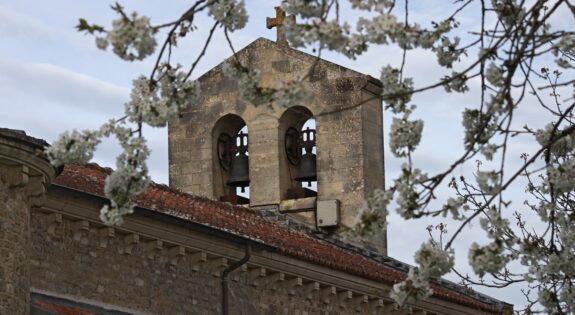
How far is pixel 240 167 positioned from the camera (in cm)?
3048

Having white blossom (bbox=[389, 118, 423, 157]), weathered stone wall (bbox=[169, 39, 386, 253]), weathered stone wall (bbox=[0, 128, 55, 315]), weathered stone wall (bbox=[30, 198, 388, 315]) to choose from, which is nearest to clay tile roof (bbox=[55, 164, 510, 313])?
weathered stone wall (bbox=[30, 198, 388, 315])

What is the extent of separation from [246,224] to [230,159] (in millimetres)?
5509

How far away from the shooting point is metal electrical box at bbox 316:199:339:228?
28.8 metres

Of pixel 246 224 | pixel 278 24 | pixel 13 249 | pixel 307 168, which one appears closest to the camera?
pixel 13 249

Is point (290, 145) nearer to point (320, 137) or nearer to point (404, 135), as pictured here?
point (320, 137)

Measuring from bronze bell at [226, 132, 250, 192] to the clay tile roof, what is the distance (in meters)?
2.43

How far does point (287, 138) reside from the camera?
30.0 m

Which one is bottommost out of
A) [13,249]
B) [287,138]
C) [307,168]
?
[13,249]

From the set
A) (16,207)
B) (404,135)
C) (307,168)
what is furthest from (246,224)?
(404,135)

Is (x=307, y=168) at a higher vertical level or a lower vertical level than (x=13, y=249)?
higher

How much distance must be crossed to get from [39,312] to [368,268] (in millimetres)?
9446

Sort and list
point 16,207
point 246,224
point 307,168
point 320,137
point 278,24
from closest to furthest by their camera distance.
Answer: point 16,207 < point 246,224 < point 320,137 < point 307,168 < point 278,24

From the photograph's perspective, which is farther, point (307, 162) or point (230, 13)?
point (307, 162)

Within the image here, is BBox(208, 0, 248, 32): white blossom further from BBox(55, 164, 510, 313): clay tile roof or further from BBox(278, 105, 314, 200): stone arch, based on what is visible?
BBox(278, 105, 314, 200): stone arch
